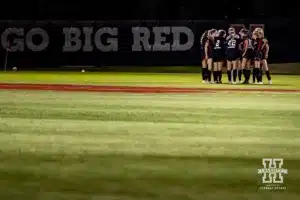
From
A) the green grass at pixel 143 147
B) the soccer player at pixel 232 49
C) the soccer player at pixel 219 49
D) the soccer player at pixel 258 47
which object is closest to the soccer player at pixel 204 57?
the soccer player at pixel 219 49

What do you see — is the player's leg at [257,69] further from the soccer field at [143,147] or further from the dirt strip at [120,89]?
the soccer field at [143,147]

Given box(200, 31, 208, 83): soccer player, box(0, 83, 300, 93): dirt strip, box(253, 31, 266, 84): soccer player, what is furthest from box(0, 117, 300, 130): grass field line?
box(200, 31, 208, 83): soccer player

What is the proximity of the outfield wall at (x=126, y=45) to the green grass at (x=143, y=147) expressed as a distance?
1740cm

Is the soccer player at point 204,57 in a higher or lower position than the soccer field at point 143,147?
higher

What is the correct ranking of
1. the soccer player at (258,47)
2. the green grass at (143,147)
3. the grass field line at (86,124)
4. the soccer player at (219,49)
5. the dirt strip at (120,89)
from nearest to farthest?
the green grass at (143,147), the grass field line at (86,124), the dirt strip at (120,89), the soccer player at (258,47), the soccer player at (219,49)

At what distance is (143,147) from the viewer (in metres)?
10.7

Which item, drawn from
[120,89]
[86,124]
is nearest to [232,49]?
[120,89]

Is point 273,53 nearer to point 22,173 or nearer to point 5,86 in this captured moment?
point 5,86

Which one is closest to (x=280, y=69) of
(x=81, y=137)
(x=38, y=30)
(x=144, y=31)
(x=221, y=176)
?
(x=144, y=31)

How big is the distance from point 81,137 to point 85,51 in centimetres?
2413

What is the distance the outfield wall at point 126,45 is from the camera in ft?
116

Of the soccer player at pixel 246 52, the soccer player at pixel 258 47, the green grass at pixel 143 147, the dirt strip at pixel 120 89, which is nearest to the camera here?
the green grass at pixel 143 147

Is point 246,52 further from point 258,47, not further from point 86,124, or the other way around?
point 86,124

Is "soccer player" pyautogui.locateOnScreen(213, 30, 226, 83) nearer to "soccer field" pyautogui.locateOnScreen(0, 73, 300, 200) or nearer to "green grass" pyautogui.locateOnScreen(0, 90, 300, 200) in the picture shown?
"soccer field" pyautogui.locateOnScreen(0, 73, 300, 200)
